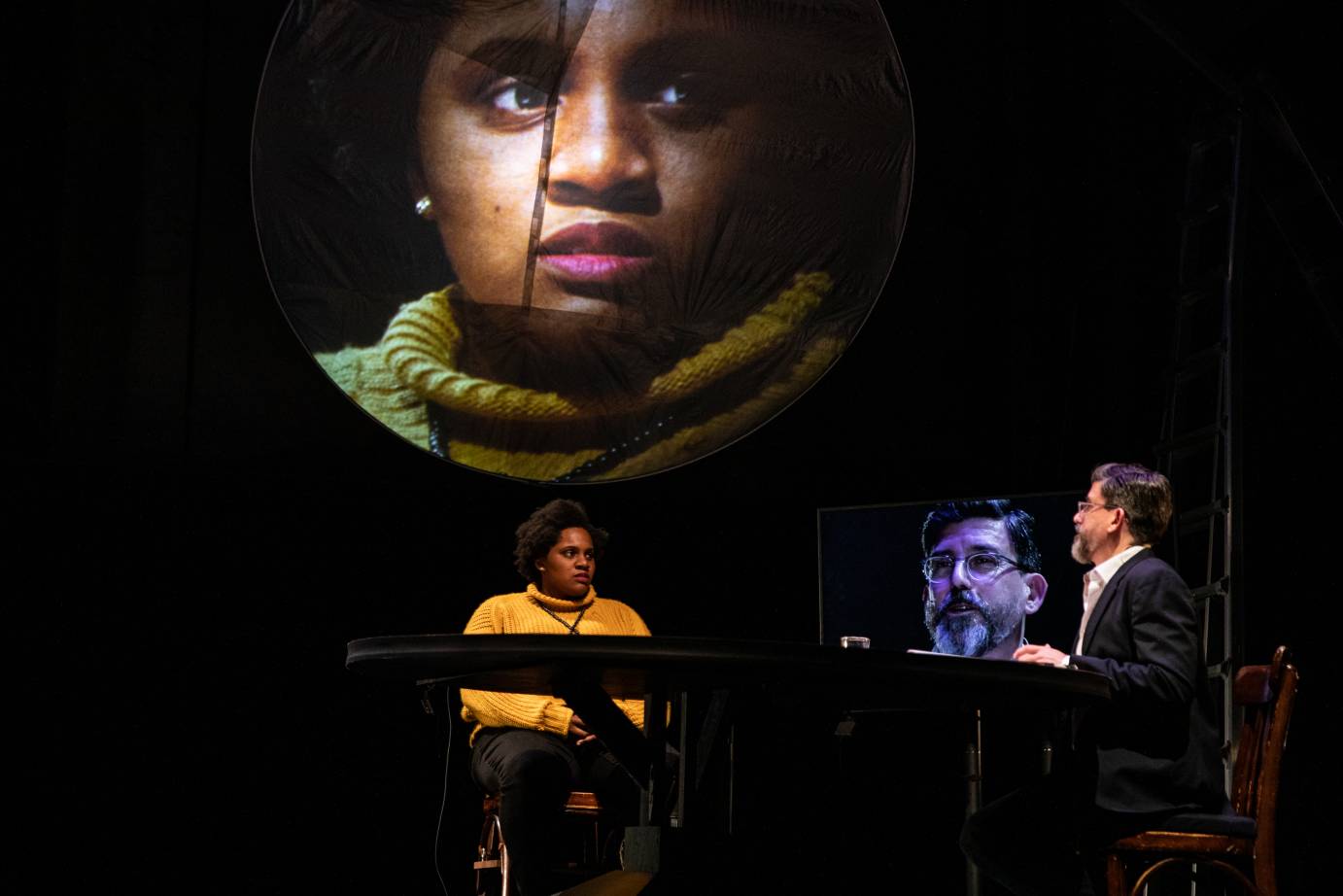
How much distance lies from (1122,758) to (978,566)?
1550mm

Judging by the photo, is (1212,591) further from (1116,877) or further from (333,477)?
(333,477)

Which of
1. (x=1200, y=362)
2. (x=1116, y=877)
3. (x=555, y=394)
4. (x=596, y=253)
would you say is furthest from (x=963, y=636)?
(x=596, y=253)

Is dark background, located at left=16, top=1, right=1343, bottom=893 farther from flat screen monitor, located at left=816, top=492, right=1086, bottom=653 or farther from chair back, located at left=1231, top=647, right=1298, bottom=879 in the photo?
chair back, located at left=1231, top=647, right=1298, bottom=879

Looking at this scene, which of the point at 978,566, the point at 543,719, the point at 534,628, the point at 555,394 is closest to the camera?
the point at 555,394

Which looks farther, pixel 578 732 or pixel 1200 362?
pixel 1200 362

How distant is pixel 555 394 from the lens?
3.21m

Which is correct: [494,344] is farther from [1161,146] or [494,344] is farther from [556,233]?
[1161,146]

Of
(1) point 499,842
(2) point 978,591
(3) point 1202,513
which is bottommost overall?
(1) point 499,842

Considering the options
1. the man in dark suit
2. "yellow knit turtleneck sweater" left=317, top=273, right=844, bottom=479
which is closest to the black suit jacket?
the man in dark suit

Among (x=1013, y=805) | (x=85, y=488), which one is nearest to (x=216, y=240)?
(x=85, y=488)

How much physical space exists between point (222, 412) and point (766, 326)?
169 centimetres

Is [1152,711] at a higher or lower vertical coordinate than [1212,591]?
lower

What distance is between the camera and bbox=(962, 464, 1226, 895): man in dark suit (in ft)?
8.17

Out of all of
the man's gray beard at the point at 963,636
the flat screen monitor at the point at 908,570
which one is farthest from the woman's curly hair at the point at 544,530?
the man's gray beard at the point at 963,636
